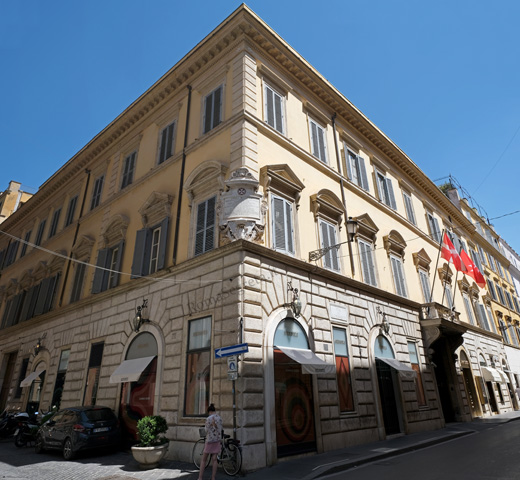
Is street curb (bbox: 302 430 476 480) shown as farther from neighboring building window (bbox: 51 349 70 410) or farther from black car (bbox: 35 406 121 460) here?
neighboring building window (bbox: 51 349 70 410)

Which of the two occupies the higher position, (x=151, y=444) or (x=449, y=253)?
(x=449, y=253)

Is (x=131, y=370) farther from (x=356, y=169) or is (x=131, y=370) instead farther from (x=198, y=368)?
(x=356, y=169)

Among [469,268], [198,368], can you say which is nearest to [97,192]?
[198,368]

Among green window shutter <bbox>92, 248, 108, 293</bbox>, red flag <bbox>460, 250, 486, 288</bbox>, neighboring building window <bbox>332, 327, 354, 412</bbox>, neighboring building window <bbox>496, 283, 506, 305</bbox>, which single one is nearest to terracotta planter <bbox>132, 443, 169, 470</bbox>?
neighboring building window <bbox>332, 327, 354, 412</bbox>

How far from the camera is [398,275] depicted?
1633 cm

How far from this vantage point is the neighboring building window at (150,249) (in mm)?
12078

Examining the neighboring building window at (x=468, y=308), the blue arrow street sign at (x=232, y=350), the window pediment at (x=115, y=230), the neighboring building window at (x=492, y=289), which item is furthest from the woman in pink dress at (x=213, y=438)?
the neighboring building window at (x=492, y=289)

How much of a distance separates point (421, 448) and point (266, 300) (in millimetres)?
6299

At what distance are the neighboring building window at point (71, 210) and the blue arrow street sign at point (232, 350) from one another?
46.2ft

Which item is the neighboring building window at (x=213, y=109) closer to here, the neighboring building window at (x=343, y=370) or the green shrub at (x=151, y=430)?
the neighboring building window at (x=343, y=370)

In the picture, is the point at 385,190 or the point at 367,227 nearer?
the point at 367,227

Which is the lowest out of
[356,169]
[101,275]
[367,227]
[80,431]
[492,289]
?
[80,431]

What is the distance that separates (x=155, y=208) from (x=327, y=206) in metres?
5.91

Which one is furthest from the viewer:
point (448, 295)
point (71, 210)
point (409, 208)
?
point (448, 295)
